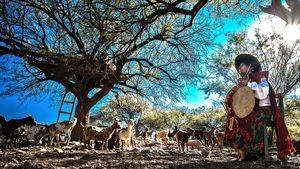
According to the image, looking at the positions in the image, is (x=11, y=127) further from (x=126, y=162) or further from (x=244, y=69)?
(x=244, y=69)

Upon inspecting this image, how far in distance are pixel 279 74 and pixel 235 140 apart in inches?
730

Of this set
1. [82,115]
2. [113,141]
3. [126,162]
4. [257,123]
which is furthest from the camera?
[82,115]

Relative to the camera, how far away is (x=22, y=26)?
1705cm

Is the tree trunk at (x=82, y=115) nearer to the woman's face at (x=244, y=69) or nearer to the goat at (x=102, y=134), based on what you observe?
the goat at (x=102, y=134)

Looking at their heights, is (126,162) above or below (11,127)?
below

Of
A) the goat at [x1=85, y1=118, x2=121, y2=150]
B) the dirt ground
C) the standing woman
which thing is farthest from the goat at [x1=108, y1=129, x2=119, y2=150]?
the standing woman

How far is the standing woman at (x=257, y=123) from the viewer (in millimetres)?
8641

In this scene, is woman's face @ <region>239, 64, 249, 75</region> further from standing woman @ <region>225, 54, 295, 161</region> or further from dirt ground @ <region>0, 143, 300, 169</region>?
dirt ground @ <region>0, 143, 300, 169</region>

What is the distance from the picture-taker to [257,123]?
8812 millimetres

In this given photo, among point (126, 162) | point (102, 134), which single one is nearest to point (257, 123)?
point (126, 162)

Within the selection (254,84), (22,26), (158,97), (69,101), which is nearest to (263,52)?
(158,97)

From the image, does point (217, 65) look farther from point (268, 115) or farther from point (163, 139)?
point (268, 115)

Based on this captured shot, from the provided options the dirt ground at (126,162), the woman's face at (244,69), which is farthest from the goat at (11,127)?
the woman's face at (244,69)

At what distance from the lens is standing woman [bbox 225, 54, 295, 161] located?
340 inches
